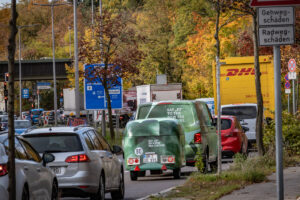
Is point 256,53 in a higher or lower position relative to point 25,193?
higher

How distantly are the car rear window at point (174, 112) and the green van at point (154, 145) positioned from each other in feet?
5.51

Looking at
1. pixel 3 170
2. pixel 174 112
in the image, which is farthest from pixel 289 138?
pixel 3 170

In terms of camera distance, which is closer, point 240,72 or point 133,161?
point 133,161

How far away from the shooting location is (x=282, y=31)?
30.7 feet

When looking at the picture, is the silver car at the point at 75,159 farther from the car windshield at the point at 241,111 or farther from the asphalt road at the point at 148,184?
the car windshield at the point at 241,111

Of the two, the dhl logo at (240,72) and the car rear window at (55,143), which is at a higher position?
the dhl logo at (240,72)

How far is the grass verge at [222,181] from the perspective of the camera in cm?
1432

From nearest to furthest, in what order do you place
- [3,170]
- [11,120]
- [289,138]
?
[11,120] → [3,170] → [289,138]

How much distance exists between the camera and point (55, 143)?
14.0 m

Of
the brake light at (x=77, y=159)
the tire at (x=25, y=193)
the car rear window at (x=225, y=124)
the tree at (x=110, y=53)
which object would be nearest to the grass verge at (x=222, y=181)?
the brake light at (x=77, y=159)

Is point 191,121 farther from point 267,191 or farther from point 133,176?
point 267,191

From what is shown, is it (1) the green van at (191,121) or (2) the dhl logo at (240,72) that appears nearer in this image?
(1) the green van at (191,121)

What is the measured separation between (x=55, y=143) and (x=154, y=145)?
554 cm

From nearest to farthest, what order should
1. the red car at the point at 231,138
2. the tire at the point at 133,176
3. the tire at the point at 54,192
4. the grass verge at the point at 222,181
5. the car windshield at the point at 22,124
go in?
1. the tire at the point at 54,192
2. the grass verge at the point at 222,181
3. the tire at the point at 133,176
4. the red car at the point at 231,138
5. the car windshield at the point at 22,124
